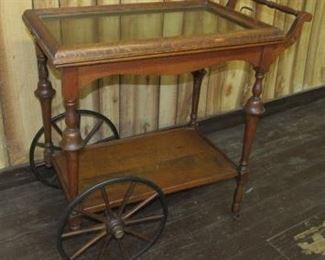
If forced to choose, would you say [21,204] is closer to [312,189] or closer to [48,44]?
[48,44]

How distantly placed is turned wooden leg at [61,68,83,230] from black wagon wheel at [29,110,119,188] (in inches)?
16.7

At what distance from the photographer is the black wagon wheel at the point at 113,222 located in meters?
1.36

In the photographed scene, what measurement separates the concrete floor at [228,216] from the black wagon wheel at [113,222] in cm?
7

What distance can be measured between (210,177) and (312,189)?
2.00 ft

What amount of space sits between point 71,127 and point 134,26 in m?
0.42

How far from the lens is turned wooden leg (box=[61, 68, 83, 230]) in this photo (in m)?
1.13

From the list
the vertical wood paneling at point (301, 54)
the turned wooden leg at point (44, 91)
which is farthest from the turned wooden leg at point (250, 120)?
the vertical wood paneling at point (301, 54)

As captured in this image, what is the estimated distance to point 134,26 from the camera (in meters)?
1.40

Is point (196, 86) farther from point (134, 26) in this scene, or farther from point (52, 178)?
point (52, 178)

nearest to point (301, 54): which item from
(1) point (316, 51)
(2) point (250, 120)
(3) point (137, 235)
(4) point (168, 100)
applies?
(1) point (316, 51)

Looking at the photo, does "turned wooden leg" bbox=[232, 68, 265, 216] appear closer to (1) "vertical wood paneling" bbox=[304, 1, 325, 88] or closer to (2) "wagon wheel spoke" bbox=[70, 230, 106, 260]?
(2) "wagon wheel spoke" bbox=[70, 230, 106, 260]

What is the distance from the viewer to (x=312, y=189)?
6.32 feet

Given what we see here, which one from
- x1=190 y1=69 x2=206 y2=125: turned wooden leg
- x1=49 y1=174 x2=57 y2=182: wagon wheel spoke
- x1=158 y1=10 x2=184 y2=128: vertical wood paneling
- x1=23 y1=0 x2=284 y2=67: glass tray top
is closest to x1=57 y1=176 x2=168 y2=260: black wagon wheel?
x1=49 y1=174 x2=57 y2=182: wagon wheel spoke

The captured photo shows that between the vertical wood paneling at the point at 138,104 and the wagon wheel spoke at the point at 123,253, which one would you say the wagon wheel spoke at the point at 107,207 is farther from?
the vertical wood paneling at the point at 138,104
